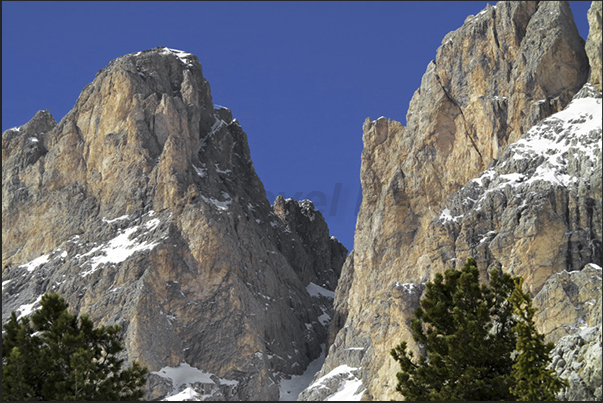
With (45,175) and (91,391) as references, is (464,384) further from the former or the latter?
(45,175)

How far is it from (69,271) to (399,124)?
69497 millimetres

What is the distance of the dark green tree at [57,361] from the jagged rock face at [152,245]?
10447 centimetres

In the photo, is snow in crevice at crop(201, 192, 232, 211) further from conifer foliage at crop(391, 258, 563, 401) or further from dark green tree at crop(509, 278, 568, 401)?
dark green tree at crop(509, 278, 568, 401)

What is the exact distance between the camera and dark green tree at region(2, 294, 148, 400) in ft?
151

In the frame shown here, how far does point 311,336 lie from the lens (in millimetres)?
192250

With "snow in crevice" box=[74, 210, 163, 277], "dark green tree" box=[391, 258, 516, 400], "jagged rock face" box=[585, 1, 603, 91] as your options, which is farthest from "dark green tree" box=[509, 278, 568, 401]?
"snow in crevice" box=[74, 210, 163, 277]

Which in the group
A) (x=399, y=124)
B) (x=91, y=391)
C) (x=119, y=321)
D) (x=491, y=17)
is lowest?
(x=91, y=391)

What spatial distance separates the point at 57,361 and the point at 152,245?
123 metres

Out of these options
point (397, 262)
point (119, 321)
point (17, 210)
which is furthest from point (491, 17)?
point (17, 210)

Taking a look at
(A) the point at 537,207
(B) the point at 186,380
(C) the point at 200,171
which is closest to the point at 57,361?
(A) the point at 537,207

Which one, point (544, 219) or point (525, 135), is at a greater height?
point (525, 135)

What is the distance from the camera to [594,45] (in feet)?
477

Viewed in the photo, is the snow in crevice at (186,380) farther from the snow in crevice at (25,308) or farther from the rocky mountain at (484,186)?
the snow in crevice at (25,308)

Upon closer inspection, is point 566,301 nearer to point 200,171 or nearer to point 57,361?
point 200,171
